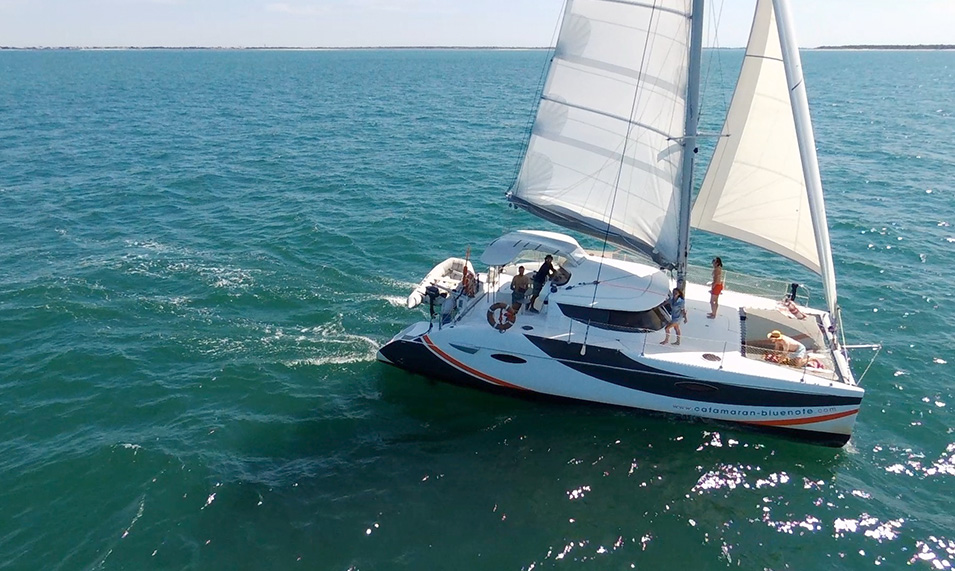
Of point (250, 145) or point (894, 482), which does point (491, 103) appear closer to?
point (250, 145)

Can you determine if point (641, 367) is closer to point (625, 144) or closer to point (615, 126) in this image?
point (625, 144)

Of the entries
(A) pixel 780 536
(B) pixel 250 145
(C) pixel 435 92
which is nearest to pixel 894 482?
(A) pixel 780 536

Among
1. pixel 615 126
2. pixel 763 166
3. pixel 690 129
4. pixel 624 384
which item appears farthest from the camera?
pixel 763 166

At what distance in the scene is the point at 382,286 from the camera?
2619 centimetres

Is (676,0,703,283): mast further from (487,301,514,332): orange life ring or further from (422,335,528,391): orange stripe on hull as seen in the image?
(422,335,528,391): orange stripe on hull

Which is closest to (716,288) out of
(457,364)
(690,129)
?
(690,129)

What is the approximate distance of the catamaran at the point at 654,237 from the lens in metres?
17.0

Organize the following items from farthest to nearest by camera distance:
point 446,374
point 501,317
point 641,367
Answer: point 446,374, point 501,317, point 641,367

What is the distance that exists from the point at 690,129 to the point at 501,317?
7417mm

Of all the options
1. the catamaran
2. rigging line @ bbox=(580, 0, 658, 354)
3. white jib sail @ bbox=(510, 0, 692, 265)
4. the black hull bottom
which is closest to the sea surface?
the black hull bottom

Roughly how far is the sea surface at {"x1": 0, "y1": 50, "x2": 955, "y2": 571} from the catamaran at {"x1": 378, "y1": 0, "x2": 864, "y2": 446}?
1.21 meters

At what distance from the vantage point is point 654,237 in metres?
18.7

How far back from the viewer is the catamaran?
17031 mm

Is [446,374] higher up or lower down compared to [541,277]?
lower down
